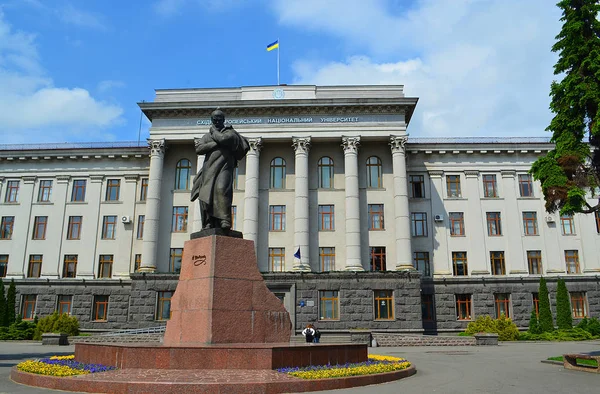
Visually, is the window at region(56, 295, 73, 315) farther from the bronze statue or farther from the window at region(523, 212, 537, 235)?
the window at region(523, 212, 537, 235)

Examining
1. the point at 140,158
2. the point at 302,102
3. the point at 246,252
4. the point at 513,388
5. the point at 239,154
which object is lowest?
the point at 513,388

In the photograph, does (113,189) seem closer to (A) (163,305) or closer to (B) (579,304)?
(A) (163,305)

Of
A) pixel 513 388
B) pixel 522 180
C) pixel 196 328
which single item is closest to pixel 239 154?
pixel 196 328

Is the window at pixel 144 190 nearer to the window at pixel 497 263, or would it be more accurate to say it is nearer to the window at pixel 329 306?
the window at pixel 329 306

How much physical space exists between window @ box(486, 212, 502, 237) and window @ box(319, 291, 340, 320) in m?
14.1

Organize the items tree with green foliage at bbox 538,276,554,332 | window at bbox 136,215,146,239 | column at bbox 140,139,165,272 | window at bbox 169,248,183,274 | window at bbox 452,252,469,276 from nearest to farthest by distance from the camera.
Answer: tree with green foliage at bbox 538,276,554,332 → column at bbox 140,139,165,272 → window at bbox 169,248,183,274 → window at bbox 452,252,469,276 → window at bbox 136,215,146,239

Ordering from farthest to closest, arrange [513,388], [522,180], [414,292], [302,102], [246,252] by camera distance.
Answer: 1. [522,180]
2. [302,102]
3. [414,292]
4. [246,252]
5. [513,388]

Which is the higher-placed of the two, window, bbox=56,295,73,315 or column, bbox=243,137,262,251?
column, bbox=243,137,262,251

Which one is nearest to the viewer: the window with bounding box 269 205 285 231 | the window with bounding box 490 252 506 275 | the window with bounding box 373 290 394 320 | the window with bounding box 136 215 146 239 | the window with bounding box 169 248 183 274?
the window with bounding box 373 290 394 320

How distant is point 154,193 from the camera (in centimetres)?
3828

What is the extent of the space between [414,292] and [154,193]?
2069 centimetres

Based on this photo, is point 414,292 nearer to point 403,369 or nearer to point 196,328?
point 403,369

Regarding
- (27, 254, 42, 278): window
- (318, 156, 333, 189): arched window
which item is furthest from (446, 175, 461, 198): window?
(27, 254, 42, 278): window

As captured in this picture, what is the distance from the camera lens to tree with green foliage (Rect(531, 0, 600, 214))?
A: 17.8m
